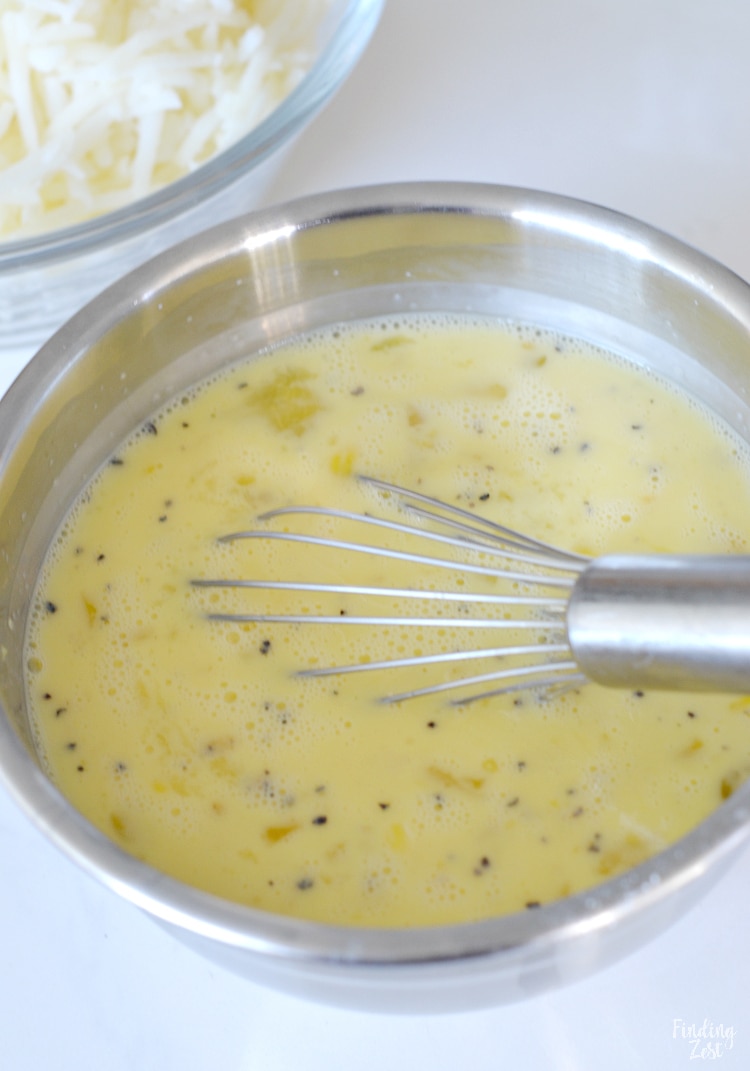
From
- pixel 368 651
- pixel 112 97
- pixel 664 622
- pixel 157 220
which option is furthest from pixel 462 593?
pixel 112 97

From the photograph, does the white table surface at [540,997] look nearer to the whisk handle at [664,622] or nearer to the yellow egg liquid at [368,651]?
the yellow egg liquid at [368,651]

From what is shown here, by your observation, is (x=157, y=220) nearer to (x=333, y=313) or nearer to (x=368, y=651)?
(x=333, y=313)

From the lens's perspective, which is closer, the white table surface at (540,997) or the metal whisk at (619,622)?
the metal whisk at (619,622)

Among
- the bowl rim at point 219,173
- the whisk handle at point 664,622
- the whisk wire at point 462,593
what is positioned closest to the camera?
the whisk handle at point 664,622

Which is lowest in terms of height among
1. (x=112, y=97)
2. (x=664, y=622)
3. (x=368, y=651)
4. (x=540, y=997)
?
(x=540, y=997)

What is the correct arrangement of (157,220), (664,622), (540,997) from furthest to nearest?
(157,220) → (540,997) → (664,622)

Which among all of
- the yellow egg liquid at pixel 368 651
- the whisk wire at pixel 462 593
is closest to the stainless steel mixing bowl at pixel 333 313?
the yellow egg liquid at pixel 368 651
